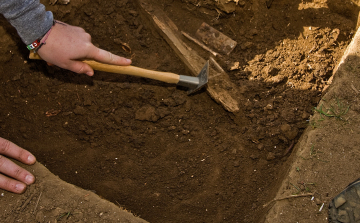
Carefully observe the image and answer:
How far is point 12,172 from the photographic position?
8.04 ft

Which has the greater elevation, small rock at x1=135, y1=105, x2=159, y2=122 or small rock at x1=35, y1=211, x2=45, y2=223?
small rock at x1=135, y1=105, x2=159, y2=122

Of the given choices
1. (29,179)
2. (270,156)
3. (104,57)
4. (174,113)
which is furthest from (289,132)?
(29,179)

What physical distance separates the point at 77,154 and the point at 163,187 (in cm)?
88

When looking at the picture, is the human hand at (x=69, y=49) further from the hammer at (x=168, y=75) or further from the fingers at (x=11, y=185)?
the fingers at (x=11, y=185)

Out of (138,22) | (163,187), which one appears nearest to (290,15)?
(138,22)

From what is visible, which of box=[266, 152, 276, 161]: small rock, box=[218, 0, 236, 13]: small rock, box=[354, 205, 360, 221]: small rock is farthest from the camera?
box=[218, 0, 236, 13]: small rock

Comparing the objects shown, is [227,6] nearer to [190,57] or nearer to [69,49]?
[190,57]

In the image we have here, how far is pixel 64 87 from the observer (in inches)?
119

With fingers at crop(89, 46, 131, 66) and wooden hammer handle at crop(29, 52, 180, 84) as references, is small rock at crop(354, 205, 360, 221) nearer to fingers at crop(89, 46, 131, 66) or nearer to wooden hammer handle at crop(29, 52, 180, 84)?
wooden hammer handle at crop(29, 52, 180, 84)

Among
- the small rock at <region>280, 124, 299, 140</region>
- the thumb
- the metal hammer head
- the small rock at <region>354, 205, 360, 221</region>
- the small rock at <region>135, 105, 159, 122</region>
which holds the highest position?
the thumb

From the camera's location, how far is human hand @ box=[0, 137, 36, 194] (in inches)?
95.2

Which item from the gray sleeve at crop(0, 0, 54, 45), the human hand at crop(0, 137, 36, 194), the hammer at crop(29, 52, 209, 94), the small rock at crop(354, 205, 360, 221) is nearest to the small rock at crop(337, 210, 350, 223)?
the small rock at crop(354, 205, 360, 221)

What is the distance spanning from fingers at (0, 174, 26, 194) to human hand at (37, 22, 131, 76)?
40.0 inches

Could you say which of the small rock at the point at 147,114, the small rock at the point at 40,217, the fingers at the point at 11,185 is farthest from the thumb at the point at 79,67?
the small rock at the point at 40,217
